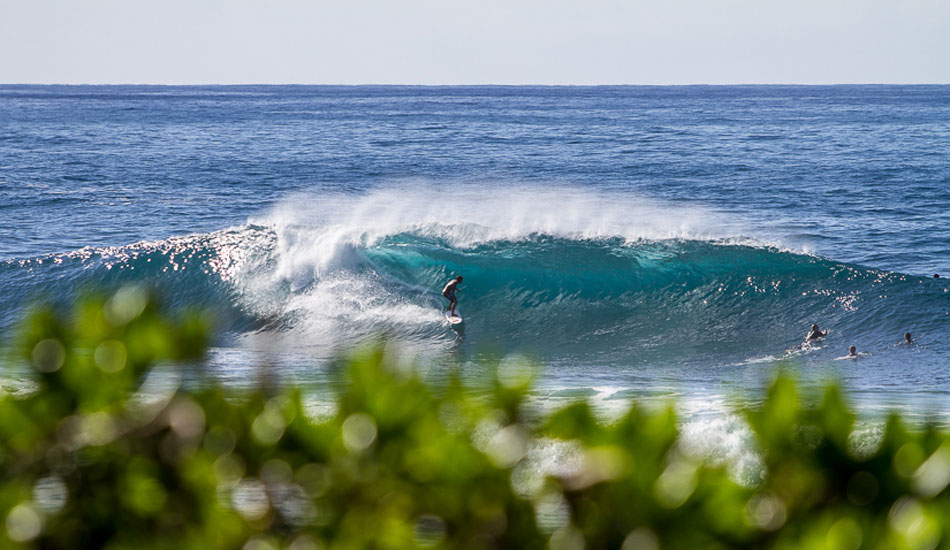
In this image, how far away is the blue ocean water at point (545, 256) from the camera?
50.1ft

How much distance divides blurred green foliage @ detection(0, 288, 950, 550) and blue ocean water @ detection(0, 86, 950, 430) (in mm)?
148

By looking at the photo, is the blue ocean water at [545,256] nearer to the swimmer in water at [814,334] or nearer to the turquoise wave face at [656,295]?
the turquoise wave face at [656,295]

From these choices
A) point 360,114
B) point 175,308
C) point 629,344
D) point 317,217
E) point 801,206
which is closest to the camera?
point 629,344

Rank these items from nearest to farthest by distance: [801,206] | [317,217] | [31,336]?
1. [31,336]
2. [317,217]
3. [801,206]

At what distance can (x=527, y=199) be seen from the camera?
33656 mm

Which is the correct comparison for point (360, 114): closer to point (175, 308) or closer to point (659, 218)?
point (659, 218)

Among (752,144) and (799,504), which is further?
(752,144)

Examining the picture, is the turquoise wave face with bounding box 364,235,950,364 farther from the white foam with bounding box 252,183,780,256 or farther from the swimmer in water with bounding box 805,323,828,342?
the white foam with bounding box 252,183,780,256

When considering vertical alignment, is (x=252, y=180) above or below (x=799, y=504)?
below

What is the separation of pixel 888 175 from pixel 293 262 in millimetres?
29845

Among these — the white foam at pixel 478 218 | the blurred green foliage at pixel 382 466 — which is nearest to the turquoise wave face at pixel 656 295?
the white foam at pixel 478 218

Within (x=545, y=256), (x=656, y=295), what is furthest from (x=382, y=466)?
(x=545, y=256)

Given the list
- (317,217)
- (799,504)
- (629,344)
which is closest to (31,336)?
(799,504)

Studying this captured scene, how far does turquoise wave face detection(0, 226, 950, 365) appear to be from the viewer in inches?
651
